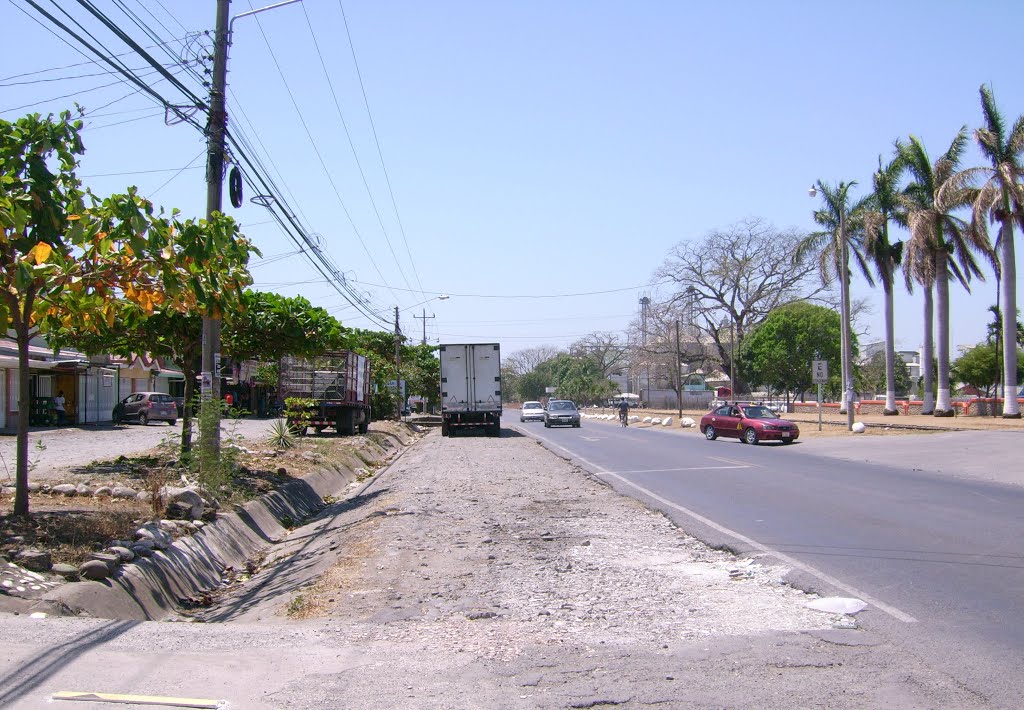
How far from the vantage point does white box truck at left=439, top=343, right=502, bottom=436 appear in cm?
3634

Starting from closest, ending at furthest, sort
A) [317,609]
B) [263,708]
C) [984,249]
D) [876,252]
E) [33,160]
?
[263,708] → [317,609] → [33,160] → [984,249] → [876,252]

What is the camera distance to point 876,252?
43.9 m

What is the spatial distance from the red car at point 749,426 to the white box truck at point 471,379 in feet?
29.0

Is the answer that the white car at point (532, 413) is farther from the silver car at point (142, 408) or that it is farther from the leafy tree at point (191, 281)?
the leafy tree at point (191, 281)

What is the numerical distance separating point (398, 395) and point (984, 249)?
2875 cm

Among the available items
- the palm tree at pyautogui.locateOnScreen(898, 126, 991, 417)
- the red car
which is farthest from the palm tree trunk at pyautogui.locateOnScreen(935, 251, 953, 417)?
the red car

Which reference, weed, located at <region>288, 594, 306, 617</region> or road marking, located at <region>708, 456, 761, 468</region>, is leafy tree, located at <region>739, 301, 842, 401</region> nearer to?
road marking, located at <region>708, 456, 761, 468</region>

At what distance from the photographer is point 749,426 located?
3203 centimetres

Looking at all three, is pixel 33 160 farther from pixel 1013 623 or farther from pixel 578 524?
pixel 1013 623

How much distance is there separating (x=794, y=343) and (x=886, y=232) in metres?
19.6

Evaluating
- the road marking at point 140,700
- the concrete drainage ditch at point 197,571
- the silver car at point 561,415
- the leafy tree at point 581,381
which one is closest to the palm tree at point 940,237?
the silver car at point 561,415

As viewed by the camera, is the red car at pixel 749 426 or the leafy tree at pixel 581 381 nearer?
the red car at pixel 749 426

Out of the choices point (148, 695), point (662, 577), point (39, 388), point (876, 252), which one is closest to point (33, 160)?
point (148, 695)

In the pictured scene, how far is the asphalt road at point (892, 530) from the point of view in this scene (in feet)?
20.4
